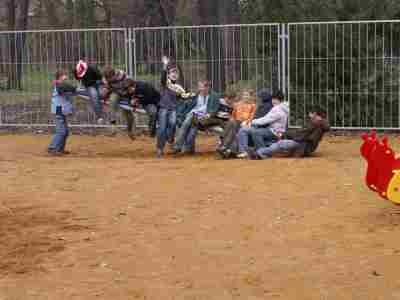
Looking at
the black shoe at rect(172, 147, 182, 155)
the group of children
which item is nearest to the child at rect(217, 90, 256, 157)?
the group of children

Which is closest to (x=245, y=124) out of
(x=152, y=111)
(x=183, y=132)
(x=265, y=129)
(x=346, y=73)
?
(x=265, y=129)

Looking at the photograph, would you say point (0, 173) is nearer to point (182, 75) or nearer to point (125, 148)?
point (125, 148)

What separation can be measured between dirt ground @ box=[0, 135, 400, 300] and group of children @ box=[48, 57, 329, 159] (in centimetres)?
56

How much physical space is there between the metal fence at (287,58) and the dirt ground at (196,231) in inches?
145

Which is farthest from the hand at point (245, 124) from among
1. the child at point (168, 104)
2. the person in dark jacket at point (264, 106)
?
the child at point (168, 104)

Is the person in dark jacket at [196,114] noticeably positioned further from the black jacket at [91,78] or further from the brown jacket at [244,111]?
the black jacket at [91,78]

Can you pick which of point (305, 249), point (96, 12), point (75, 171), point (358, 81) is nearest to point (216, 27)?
point (358, 81)

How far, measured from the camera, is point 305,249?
26.0 feet

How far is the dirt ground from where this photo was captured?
691cm

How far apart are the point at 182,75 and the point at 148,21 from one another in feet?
50.9

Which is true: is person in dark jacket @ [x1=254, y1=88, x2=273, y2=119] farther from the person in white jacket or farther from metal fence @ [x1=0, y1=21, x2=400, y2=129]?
metal fence @ [x1=0, y1=21, x2=400, y2=129]

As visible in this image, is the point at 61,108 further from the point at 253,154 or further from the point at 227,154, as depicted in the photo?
the point at 253,154

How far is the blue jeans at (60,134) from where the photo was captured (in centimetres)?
1561

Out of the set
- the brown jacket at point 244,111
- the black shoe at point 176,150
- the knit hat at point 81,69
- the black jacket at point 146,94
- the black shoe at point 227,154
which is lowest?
the black shoe at point 176,150
